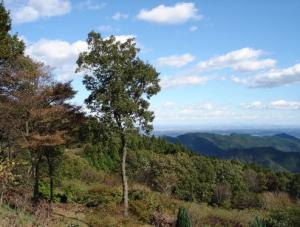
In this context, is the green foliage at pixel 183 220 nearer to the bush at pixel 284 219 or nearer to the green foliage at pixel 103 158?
the bush at pixel 284 219

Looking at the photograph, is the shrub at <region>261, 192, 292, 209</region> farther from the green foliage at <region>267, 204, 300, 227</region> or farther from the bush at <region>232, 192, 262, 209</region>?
the green foliage at <region>267, 204, 300, 227</region>

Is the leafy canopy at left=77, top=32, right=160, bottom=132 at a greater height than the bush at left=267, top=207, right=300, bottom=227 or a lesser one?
greater

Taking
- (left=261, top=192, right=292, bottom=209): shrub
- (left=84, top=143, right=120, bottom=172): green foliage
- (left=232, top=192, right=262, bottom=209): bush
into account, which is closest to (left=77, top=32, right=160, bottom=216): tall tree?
(left=261, top=192, right=292, bottom=209): shrub

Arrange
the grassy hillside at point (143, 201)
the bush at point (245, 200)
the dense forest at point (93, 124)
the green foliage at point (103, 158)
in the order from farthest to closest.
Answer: the green foliage at point (103, 158), the bush at point (245, 200), the dense forest at point (93, 124), the grassy hillside at point (143, 201)

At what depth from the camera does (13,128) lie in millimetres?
22688

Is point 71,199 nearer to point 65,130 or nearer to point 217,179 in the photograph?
point 65,130

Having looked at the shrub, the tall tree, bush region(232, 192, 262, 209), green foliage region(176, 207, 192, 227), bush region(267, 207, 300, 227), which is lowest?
bush region(232, 192, 262, 209)

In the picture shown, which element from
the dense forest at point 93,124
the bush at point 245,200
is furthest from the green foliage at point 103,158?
the dense forest at point 93,124

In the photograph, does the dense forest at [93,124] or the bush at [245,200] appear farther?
the bush at [245,200]

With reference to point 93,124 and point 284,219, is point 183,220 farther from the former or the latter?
point 93,124

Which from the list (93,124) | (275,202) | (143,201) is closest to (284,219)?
(143,201)

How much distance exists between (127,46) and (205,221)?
1138 centimetres

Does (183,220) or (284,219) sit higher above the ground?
(183,220)

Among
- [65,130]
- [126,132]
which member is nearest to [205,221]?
[126,132]
